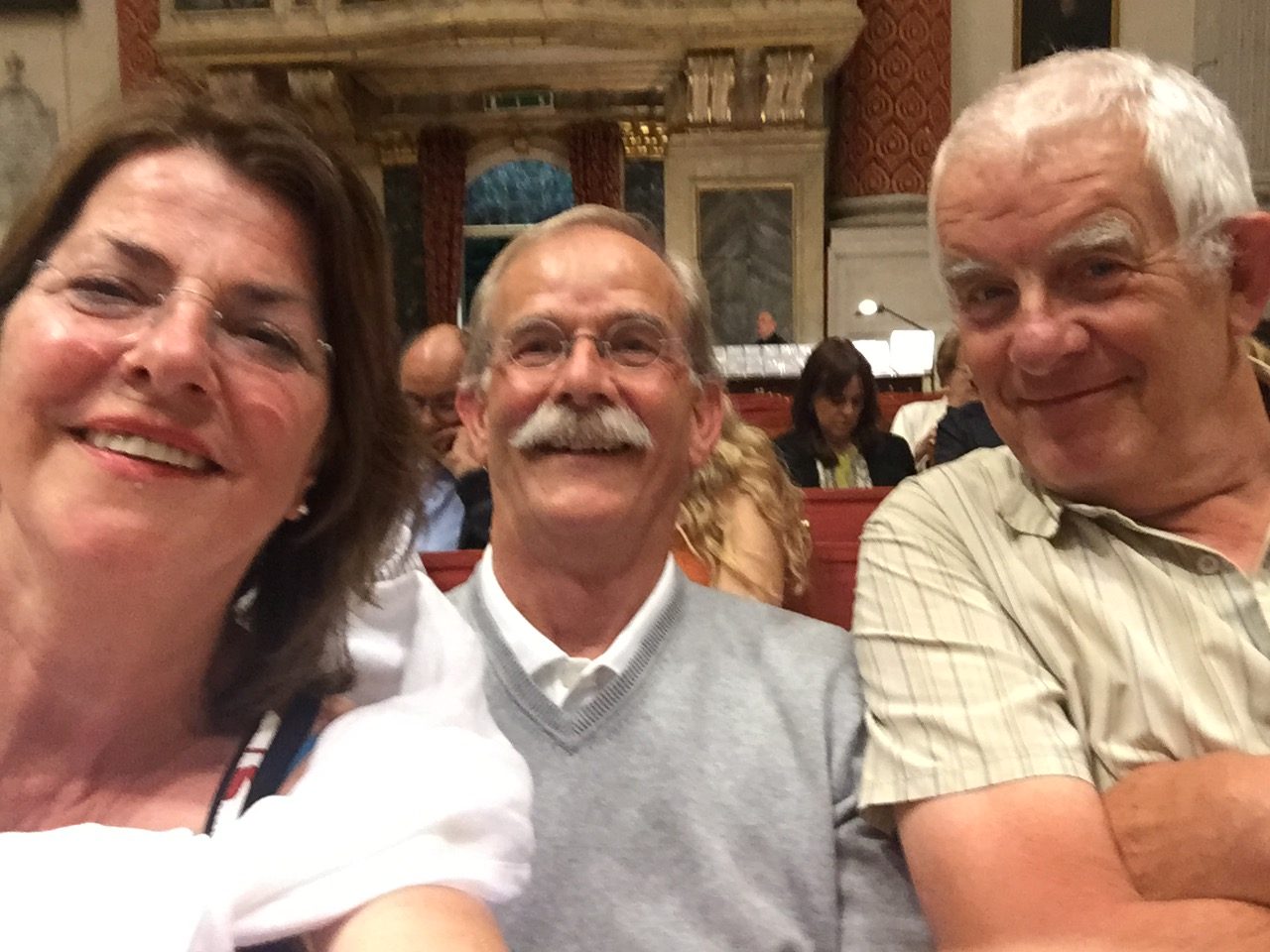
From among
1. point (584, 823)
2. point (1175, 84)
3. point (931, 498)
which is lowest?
point (584, 823)

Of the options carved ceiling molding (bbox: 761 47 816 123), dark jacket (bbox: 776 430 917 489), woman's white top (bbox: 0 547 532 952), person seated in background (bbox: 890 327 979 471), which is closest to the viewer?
woman's white top (bbox: 0 547 532 952)

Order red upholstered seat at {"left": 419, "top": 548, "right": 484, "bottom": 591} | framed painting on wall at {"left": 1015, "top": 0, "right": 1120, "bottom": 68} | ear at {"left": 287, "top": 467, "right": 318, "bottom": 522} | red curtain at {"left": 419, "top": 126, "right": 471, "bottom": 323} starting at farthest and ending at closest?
red curtain at {"left": 419, "top": 126, "right": 471, "bottom": 323} < framed painting on wall at {"left": 1015, "top": 0, "right": 1120, "bottom": 68} < red upholstered seat at {"left": 419, "top": 548, "right": 484, "bottom": 591} < ear at {"left": 287, "top": 467, "right": 318, "bottom": 522}

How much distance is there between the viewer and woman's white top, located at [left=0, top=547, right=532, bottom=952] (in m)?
0.77

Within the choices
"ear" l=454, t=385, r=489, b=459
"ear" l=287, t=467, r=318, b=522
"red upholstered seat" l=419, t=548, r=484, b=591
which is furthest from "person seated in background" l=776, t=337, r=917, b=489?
"ear" l=287, t=467, r=318, b=522

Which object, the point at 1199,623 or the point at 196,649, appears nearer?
the point at 196,649

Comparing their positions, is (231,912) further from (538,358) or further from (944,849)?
(538,358)

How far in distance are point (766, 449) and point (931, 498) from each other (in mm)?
1152

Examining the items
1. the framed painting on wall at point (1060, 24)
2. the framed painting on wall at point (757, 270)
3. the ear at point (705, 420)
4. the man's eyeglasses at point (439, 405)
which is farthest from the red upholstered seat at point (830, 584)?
the framed painting on wall at point (1060, 24)

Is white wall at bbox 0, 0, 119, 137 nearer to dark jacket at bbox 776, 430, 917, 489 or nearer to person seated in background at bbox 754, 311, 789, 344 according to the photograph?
person seated in background at bbox 754, 311, 789, 344

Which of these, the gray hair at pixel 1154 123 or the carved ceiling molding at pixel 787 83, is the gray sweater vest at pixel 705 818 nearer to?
the gray hair at pixel 1154 123

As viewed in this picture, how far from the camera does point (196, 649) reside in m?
1.02

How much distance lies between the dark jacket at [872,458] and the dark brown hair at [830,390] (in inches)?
0.9

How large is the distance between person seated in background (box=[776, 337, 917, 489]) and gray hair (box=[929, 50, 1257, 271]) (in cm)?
254

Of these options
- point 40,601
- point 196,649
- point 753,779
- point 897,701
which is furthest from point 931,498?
point 40,601
